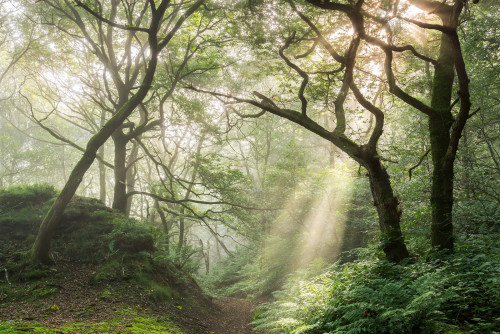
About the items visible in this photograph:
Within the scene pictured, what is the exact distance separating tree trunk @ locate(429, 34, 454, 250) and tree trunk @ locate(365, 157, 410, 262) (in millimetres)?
619

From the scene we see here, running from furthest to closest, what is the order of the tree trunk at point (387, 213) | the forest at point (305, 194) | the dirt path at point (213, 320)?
1. the dirt path at point (213, 320)
2. the tree trunk at point (387, 213)
3. the forest at point (305, 194)

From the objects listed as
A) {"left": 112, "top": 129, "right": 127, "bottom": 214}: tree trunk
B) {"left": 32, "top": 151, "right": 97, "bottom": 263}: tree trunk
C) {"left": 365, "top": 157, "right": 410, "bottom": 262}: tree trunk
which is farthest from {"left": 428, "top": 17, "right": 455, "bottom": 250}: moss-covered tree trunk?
{"left": 112, "top": 129, "right": 127, "bottom": 214}: tree trunk

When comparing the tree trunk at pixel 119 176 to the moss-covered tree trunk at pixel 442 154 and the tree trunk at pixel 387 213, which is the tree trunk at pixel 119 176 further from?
the moss-covered tree trunk at pixel 442 154

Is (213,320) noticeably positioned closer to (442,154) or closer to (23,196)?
(23,196)

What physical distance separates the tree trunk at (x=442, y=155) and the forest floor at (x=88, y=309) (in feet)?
18.6

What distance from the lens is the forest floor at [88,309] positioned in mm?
4621

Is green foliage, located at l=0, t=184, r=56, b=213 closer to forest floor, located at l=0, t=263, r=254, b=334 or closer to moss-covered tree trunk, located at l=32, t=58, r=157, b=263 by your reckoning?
moss-covered tree trunk, located at l=32, t=58, r=157, b=263

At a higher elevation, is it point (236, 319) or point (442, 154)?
point (442, 154)

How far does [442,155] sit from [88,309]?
7.98 meters

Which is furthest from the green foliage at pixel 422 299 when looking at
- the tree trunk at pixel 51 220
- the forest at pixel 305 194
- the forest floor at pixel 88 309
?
the tree trunk at pixel 51 220

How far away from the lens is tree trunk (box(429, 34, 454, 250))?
531cm

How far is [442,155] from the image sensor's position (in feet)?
18.3

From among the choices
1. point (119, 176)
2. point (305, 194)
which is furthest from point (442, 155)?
point (119, 176)

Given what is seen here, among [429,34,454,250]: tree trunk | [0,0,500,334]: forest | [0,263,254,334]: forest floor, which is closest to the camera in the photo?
[0,263,254,334]: forest floor
